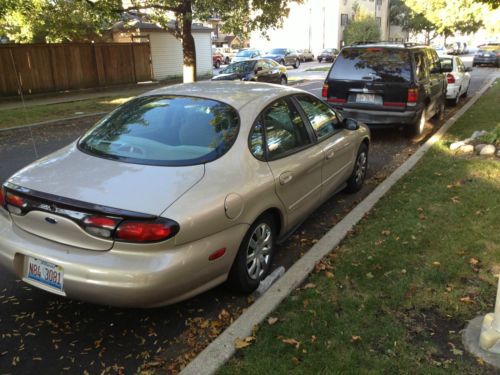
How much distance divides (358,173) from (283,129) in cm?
221

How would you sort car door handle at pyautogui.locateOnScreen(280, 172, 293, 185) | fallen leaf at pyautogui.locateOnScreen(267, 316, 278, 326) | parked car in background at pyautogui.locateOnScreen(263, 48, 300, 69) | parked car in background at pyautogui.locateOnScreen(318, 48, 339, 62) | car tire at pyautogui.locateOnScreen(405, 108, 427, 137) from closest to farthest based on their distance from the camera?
fallen leaf at pyautogui.locateOnScreen(267, 316, 278, 326)
car door handle at pyautogui.locateOnScreen(280, 172, 293, 185)
car tire at pyautogui.locateOnScreen(405, 108, 427, 137)
parked car in background at pyautogui.locateOnScreen(263, 48, 300, 69)
parked car in background at pyautogui.locateOnScreen(318, 48, 339, 62)

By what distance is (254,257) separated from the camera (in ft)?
11.9

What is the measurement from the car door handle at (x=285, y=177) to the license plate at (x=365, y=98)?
195 inches

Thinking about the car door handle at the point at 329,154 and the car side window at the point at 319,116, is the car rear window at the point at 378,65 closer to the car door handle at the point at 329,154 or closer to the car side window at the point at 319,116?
the car side window at the point at 319,116

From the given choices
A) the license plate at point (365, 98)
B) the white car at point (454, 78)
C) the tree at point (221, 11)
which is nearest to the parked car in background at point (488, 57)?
the white car at point (454, 78)

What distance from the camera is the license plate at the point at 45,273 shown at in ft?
9.31

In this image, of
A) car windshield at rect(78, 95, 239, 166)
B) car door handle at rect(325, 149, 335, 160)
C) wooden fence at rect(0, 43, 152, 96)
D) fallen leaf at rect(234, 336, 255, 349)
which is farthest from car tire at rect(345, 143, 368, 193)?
wooden fence at rect(0, 43, 152, 96)

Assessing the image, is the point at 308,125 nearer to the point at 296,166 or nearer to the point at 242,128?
the point at 296,166

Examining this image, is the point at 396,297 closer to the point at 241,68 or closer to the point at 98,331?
the point at 98,331

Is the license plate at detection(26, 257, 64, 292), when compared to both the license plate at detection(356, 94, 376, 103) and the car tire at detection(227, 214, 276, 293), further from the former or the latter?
the license plate at detection(356, 94, 376, 103)

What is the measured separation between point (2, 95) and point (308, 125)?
1626 cm

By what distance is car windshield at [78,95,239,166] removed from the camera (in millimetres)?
3348

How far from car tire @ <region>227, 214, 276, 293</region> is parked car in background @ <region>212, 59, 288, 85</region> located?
13280mm

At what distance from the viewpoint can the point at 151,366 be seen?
2855 mm
